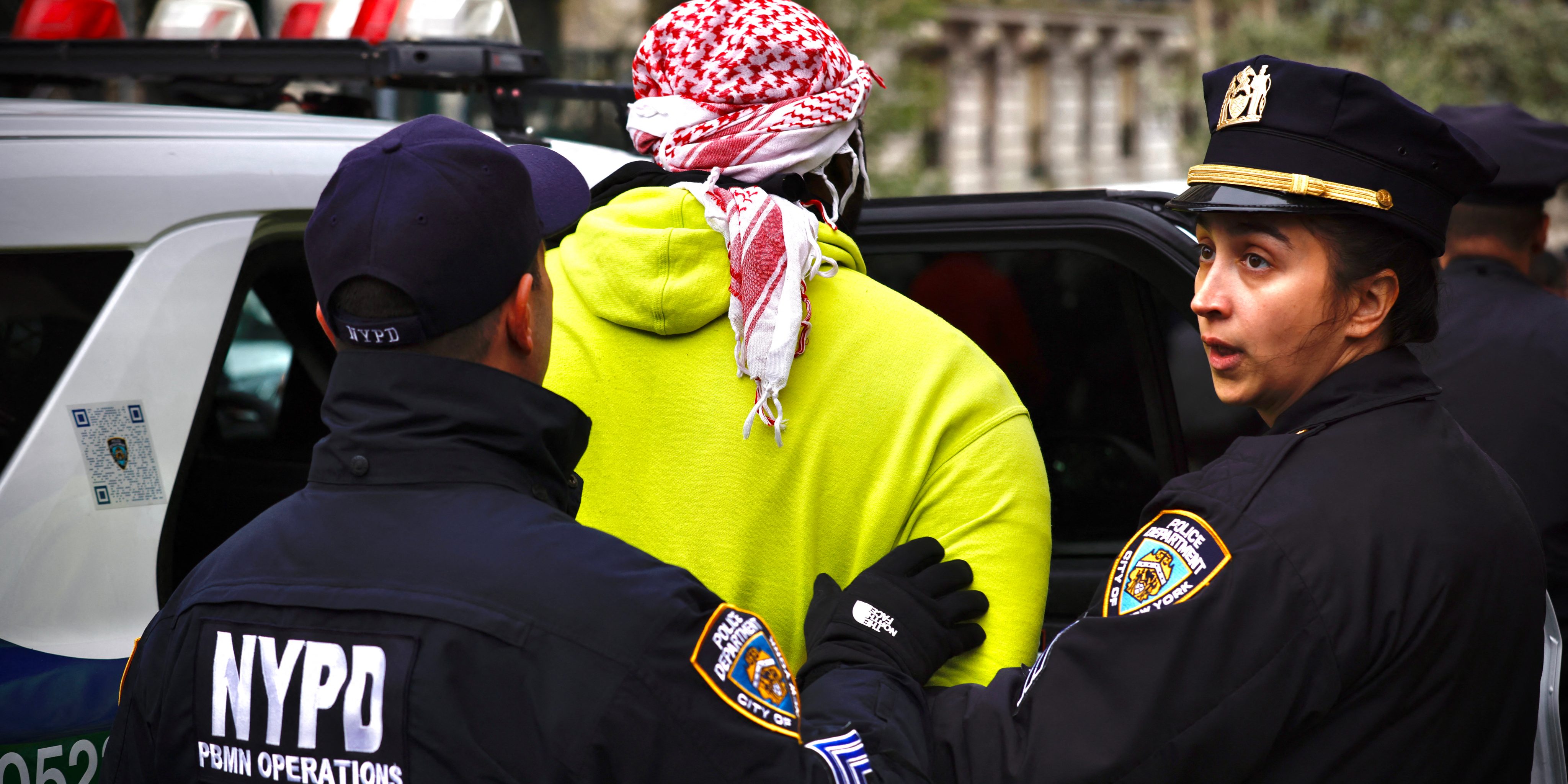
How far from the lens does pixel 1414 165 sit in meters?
1.59

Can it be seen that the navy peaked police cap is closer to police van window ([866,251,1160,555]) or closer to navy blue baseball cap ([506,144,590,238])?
navy blue baseball cap ([506,144,590,238])

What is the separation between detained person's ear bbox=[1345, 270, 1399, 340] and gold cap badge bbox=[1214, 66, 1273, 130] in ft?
0.83

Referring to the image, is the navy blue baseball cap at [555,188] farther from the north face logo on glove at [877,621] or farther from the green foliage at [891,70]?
the green foliage at [891,70]

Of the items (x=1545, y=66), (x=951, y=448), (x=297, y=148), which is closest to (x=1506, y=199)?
(x=951, y=448)

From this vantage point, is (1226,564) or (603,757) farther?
(1226,564)

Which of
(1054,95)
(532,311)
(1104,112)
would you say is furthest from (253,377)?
(1104,112)

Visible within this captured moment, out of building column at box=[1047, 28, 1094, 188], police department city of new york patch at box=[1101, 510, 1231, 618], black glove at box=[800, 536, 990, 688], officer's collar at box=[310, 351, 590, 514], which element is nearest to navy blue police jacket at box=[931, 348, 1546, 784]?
police department city of new york patch at box=[1101, 510, 1231, 618]

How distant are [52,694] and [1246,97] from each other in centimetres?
182

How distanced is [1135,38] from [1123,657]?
99.0ft

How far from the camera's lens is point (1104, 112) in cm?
2930

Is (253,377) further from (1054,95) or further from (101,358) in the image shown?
(1054,95)

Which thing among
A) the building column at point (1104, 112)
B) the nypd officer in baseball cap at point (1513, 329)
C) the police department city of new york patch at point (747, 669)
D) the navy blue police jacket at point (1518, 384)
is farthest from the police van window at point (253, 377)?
the building column at point (1104, 112)

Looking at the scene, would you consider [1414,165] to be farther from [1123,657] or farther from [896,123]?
[896,123]

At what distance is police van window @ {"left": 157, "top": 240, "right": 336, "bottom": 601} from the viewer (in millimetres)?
2389
